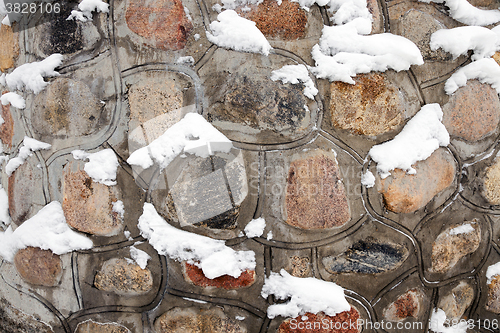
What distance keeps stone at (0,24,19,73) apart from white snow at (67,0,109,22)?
494 mm

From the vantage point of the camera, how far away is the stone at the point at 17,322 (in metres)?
1.94

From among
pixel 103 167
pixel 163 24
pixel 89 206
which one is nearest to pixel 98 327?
pixel 89 206

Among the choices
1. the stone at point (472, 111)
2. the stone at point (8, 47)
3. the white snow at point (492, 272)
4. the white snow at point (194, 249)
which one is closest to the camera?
the white snow at point (194, 249)

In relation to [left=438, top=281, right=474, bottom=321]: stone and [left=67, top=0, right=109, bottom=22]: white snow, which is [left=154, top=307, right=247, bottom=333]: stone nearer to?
[left=438, top=281, right=474, bottom=321]: stone

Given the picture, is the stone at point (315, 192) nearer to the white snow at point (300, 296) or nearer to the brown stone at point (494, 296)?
the white snow at point (300, 296)

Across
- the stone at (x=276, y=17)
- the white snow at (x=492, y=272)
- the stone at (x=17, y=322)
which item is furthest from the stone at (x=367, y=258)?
the stone at (x=17, y=322)

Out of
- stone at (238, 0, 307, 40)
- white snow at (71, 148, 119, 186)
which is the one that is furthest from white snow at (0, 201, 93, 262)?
stone at (238, 0, 307, 40)

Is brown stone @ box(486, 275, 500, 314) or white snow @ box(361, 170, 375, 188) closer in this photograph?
white snow @ box(361, 170, 375, 188)

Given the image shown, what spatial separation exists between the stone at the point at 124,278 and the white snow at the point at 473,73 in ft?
6.86

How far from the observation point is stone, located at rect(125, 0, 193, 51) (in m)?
1.74

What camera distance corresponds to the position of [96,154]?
1.77 m

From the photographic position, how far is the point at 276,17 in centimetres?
176

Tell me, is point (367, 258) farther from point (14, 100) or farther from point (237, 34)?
point (14, 100)

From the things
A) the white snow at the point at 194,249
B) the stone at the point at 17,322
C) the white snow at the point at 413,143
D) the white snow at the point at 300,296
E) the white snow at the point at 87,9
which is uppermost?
the white snow at the point at 87,9
